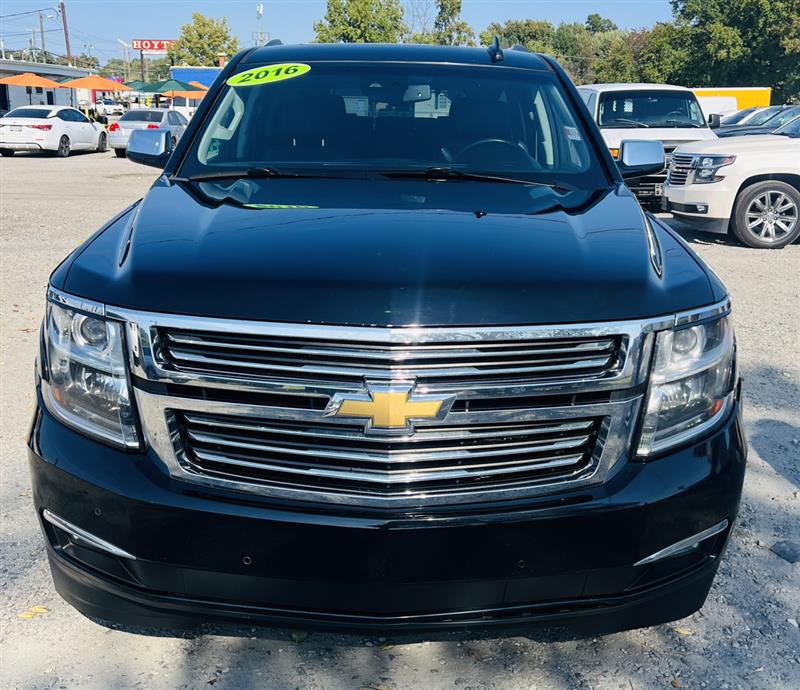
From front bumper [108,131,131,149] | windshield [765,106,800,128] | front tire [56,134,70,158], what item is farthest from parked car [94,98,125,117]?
windshield [765,106,800,128]

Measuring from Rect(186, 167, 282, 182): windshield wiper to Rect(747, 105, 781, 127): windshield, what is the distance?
546 inches

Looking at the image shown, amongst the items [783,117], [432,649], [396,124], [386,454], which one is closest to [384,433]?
[386,454]

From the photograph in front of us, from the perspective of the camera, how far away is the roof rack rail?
13.0 ft

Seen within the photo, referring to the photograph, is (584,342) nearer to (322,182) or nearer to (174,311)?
(174,311)

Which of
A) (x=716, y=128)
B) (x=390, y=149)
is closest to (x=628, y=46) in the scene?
(x=716, y=128)

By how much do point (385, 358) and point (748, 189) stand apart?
9.35 meters

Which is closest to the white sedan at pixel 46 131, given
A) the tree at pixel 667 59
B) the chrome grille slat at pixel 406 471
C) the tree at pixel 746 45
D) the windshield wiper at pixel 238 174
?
the windshield wiper at pixel 238 174

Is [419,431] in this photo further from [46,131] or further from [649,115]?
[46,131]

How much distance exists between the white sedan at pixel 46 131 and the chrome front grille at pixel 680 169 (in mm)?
19637

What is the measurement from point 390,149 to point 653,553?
1.95 metres

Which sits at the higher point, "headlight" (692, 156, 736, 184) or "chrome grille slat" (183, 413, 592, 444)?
"chrome grille slat" (183, 413, 592, 444)

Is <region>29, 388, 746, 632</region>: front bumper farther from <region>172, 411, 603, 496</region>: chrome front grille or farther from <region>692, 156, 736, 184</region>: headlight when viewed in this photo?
<region>692, 156, 736, 184</region>: headlight

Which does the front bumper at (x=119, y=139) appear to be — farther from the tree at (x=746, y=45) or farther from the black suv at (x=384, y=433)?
the tree at (x=746, y=45)

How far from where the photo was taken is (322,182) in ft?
10.1
